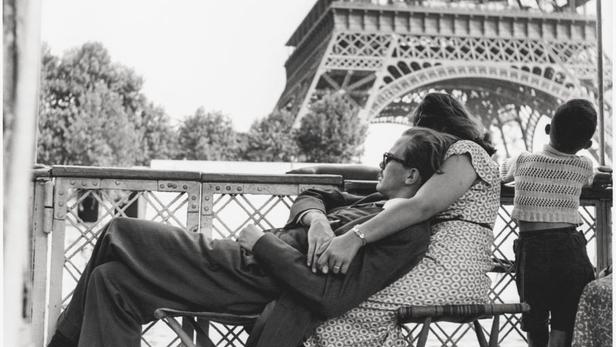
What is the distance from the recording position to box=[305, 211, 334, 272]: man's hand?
7.86ft

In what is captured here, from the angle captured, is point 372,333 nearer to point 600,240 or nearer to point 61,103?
point 600,240

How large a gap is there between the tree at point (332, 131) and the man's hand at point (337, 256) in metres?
28.9

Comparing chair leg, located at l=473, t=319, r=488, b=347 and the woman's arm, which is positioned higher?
the woman's arm

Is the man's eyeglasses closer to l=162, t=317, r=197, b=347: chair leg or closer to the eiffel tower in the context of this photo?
l=162, t=317, r=197, b=347: chair leg

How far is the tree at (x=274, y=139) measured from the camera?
31.9 m

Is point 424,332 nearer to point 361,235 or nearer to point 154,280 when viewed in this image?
point 361,235

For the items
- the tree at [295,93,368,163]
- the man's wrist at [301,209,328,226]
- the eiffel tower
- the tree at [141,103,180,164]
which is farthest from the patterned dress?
the tree at [141,103,180,164]

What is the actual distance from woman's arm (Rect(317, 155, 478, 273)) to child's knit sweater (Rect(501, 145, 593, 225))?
2.30 ft

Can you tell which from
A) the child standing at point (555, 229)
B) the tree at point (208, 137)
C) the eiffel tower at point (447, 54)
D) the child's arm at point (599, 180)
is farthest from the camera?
the tree at point (208, 137)

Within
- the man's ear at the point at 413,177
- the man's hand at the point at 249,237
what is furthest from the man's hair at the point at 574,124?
the man's hand at the point at 249,237

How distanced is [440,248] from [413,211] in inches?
6.5

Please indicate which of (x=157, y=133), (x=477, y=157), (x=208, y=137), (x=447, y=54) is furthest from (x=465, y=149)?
(x=208, y=137)

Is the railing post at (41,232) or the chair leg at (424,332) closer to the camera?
the chair leg at (424,332)

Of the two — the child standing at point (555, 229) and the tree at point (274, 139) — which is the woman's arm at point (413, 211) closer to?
the child standing at point (555, 229)
